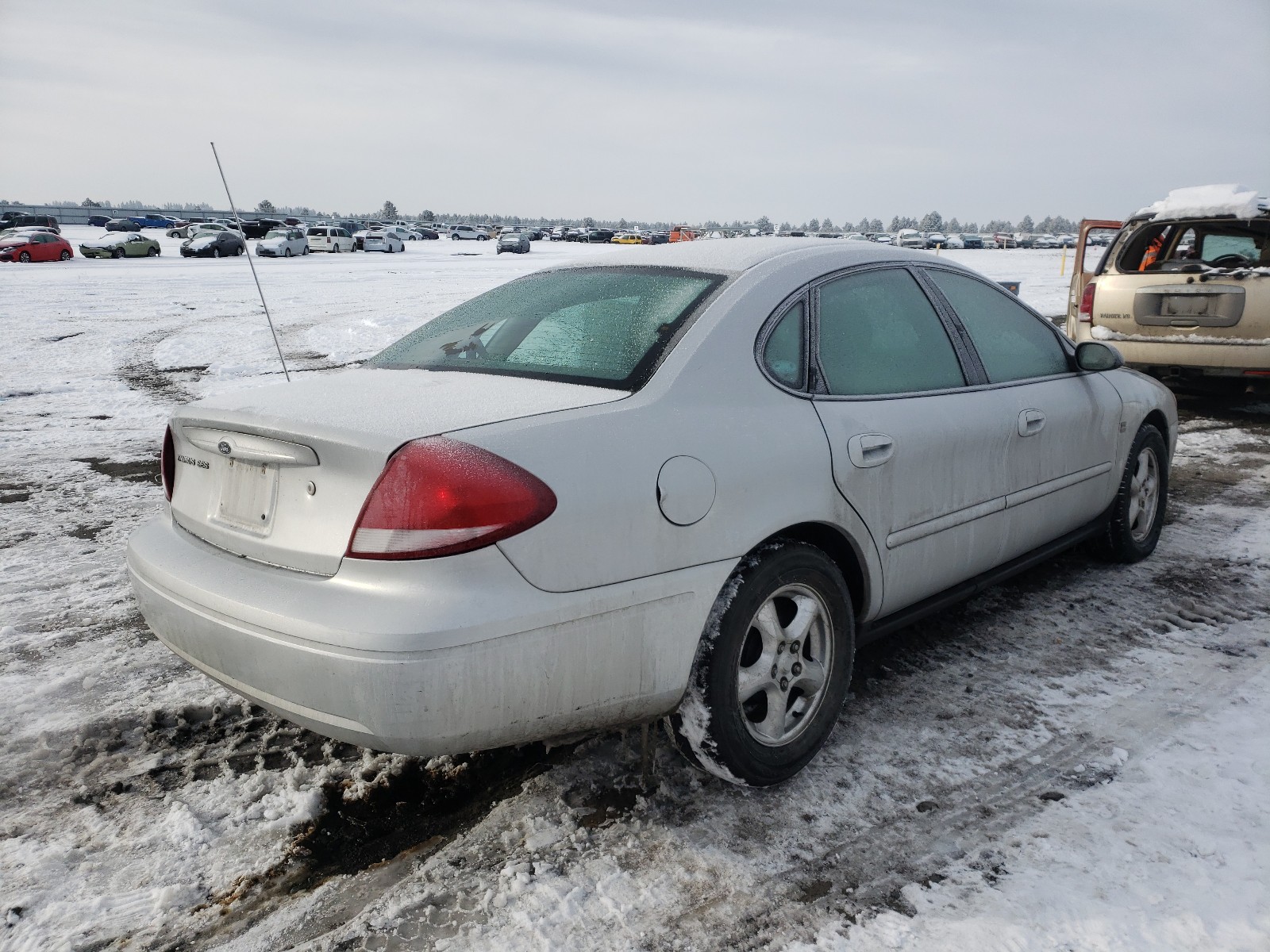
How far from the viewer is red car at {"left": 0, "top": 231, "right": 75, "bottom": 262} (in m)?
31.7

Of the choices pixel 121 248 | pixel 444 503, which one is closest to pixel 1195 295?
pixel 444 503

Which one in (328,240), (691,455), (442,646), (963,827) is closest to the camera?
(442,646)

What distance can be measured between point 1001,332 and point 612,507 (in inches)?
85.7

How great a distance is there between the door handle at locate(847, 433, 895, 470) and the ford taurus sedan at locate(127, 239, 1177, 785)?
0.01m

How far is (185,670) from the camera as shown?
3.27 meters

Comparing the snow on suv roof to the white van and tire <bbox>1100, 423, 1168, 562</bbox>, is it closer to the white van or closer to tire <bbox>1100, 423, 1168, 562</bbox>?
tire <bbox>1100, 423, 1168, 562</bbox>

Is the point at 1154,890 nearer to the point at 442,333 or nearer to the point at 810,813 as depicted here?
the point at 810,813

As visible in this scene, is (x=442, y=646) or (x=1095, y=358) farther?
(x=1095, y=358)

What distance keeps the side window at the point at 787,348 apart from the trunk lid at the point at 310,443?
546mm

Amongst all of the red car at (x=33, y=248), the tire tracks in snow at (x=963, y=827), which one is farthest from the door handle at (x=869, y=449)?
the red car at (x=33, y=248)

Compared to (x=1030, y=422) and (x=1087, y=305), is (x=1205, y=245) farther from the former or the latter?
(x=1030, y=422)

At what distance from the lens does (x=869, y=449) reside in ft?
9.08

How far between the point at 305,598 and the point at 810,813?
141cm

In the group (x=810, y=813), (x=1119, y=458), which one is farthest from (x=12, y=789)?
(x=1119, y=458)
